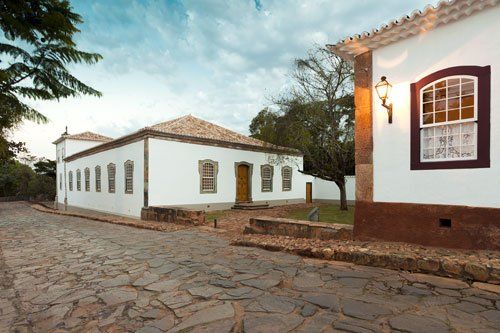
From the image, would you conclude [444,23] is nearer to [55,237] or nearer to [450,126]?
[450,126]

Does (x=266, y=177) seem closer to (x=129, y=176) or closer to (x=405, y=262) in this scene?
(x=129, y=176)

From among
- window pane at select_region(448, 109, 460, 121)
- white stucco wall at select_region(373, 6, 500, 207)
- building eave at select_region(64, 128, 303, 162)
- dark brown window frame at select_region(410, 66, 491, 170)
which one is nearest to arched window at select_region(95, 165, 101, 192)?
building eave at select_region(64, 128, 303, 162)

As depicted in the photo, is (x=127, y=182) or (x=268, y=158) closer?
(x=127, y=182)

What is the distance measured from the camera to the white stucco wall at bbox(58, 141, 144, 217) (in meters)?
14.6

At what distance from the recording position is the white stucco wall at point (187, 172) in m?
14.2

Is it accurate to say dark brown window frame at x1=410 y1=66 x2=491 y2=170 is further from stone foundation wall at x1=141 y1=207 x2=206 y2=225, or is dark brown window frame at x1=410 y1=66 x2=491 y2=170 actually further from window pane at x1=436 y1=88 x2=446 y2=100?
stone foundation wall at x1=141 y1=207 x2=206 y2=225

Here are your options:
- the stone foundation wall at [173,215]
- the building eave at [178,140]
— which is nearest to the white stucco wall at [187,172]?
the building eave at [178,140]

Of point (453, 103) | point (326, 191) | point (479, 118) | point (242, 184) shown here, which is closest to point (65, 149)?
point (242, 184)

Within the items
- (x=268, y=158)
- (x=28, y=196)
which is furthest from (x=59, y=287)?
(x=28, y=196)

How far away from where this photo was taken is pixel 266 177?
65.0ft

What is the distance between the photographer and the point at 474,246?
506 centimetres

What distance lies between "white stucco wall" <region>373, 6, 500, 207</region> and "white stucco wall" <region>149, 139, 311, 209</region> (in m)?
10.6

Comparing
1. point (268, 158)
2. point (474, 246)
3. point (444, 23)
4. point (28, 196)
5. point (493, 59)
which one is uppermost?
point (444, 23)

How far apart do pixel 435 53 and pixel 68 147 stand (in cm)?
3057
